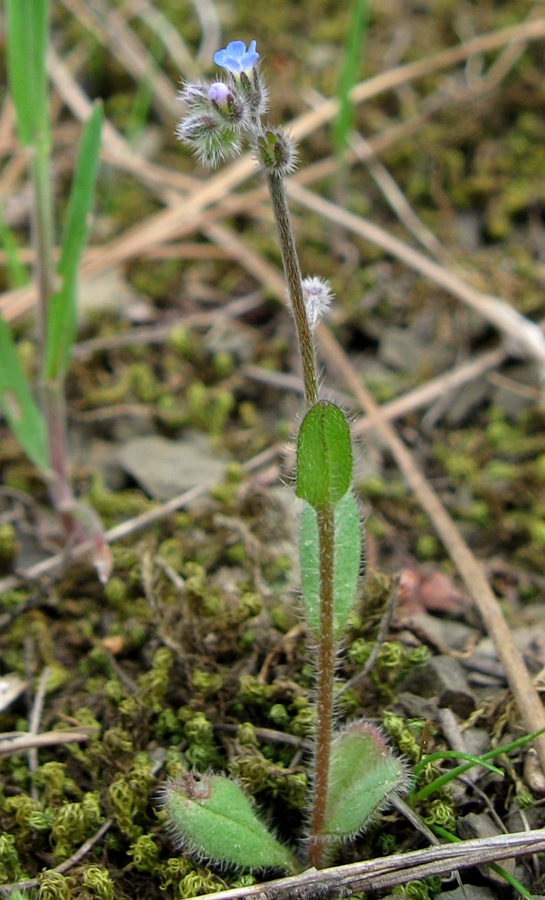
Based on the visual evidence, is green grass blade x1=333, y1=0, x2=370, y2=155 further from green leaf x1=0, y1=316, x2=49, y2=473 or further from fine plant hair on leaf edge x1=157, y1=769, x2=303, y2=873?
fine plant hair on leaf edge x1=157, y1=769, x2=303, y2=873

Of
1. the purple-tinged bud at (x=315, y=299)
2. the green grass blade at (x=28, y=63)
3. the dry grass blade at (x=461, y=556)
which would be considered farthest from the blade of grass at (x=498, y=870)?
the green grass blade at (x=28, y=63)

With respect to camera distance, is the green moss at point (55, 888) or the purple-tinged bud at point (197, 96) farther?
the green moss at point (55, 888)

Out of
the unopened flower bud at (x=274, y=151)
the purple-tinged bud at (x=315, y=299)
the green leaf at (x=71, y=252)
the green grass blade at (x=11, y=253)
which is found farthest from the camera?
the green grass blade at (x=11, y=253)

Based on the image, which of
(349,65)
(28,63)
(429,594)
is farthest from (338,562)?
(349,65)

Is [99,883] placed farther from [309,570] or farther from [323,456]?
[323,456]

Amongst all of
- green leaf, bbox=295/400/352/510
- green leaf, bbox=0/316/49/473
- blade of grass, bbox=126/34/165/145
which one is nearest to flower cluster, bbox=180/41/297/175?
green leaf, bbox=295/400/352/510

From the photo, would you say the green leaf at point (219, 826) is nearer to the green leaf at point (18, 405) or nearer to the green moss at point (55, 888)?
the green moss at point (55, 888)

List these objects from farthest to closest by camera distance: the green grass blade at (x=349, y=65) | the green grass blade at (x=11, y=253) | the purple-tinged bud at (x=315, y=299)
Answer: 1. the green grass blade at (x=349, y=65)
2. the green grass blade at (x=11, y=253)
3. the purple-tinged bud at (x=315, y=299)
